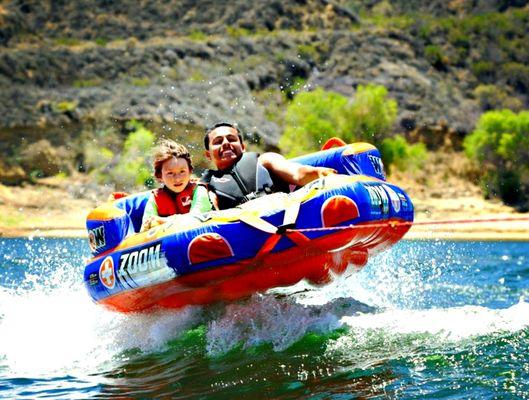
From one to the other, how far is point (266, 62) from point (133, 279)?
3478 cm

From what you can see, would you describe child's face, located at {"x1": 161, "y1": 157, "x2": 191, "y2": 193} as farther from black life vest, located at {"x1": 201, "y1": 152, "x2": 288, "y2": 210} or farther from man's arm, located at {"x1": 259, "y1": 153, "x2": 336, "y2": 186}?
man's arm, located at {"x1": 259, "y1": 153, "x2": 336, "y2": 186}

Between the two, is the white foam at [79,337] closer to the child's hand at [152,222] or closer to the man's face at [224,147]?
the child's hand at [152,222]

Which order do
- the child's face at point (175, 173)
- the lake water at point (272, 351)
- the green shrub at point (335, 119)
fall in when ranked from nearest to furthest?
the lake water at point (272, 351) < the child's face at point (175, 173) < the green shrub at point (335, 119)

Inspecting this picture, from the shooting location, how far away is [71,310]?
725 cm

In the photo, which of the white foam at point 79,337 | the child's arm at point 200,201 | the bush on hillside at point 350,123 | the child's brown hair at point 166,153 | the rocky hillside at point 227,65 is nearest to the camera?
the white foam at point 79,337

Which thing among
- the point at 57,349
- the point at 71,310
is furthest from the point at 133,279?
the point at 71,310

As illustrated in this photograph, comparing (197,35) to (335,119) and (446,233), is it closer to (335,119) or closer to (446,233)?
(335,119)

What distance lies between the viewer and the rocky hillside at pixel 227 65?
3403 centimetres

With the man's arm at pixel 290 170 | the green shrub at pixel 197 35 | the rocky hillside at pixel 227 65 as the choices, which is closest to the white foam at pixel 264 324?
the man's arm at pixel 290 170

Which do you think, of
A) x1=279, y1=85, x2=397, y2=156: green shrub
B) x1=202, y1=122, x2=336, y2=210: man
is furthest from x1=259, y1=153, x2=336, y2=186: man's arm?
x1=279, y1=85, x2=397, y2=156: green shrub

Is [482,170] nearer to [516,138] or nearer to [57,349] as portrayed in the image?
[516,138]

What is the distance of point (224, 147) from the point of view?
6.25 m

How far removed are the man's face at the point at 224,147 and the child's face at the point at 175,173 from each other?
0.32 meters

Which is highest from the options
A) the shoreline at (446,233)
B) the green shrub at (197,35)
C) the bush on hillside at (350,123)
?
the green shrub at (197,35)
